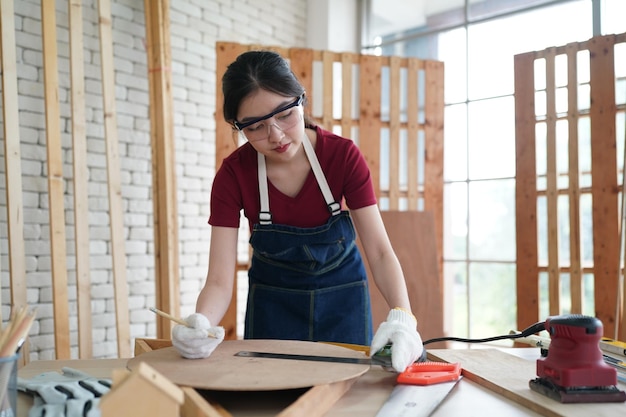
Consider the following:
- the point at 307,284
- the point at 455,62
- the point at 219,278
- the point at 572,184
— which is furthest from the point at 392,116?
the point at 219,278

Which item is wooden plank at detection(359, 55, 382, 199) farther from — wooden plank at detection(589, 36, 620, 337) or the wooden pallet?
the wooden pallet

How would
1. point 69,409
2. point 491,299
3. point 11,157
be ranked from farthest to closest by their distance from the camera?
point 491,299, point 11,157, point 69,409

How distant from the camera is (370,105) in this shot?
439cm

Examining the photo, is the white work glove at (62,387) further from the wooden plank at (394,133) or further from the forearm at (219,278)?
the wooden plank at (394,133)

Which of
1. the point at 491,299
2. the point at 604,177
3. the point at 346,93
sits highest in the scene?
the point at 346,93

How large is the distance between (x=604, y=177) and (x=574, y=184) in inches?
7.2

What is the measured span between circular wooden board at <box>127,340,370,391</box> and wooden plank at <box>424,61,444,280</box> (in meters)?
3.10

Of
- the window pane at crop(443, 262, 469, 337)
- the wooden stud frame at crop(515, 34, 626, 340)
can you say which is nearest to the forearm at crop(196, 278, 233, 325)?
the wooden stud frame at crop(515, 34, 626, 340)

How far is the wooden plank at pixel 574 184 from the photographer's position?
12.6 ft

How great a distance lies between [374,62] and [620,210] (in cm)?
193

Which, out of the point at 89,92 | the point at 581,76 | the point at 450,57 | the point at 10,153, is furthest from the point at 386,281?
the point at 450,57

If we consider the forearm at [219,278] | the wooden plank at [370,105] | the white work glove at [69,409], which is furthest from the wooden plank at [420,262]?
the white work glove at [69,409]

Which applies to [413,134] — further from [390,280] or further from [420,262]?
[390,280]

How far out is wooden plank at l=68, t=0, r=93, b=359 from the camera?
3328mm
